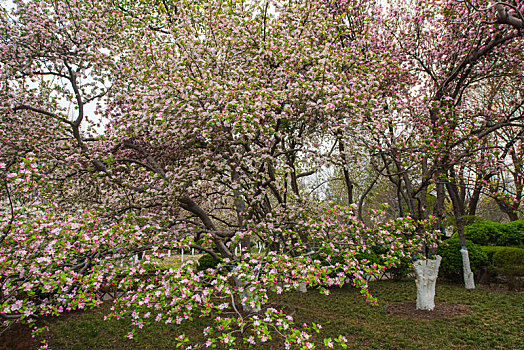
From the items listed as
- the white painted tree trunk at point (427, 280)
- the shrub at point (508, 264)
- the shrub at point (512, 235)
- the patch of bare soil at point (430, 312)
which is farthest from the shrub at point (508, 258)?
the white painted tree trunk at point (427, 280)

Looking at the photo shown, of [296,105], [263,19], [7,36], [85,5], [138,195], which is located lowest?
[138,195]

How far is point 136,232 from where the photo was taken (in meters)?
5.07

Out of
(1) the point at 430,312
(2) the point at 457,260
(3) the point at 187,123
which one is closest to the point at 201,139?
(3) the point at 187,123

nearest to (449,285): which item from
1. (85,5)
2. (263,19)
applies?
(263,19)

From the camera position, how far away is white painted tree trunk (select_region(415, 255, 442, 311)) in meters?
8.27

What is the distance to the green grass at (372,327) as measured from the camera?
6.40 m

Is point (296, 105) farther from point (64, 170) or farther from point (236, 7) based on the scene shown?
point (64, 170)

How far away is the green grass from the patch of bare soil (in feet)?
0.64

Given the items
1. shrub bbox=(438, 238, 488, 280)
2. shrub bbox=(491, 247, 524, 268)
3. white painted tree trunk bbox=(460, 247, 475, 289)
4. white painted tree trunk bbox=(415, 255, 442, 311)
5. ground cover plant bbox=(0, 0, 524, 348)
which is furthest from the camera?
shrub bbox=(438, 238, 488, 280)

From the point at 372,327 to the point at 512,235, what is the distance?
37.2 feet

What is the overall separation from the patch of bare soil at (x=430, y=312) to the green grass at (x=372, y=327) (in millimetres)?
195

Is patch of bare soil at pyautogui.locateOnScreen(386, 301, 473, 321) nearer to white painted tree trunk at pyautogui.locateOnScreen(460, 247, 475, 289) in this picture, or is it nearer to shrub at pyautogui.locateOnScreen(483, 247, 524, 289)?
white painted tree trunk at pyautogui.locateOnScreen(460, 247, 475, 289)

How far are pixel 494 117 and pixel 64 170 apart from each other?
1377 centimetres

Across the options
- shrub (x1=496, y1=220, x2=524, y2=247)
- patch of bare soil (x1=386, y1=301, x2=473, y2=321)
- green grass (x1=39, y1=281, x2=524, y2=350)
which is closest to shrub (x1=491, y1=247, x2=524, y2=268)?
green grass (x1=39, y1=281, x2=524, y2=350)
